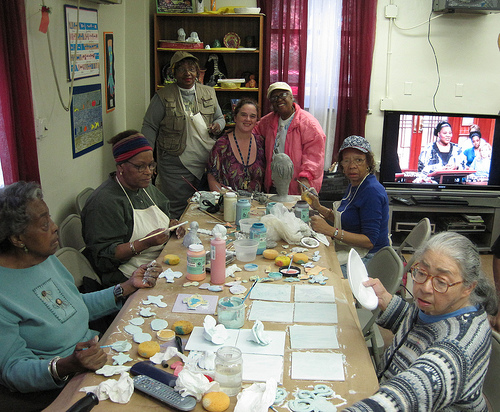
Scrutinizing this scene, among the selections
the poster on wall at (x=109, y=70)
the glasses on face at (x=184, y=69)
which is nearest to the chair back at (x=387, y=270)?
the glasses on face at (x=184, y=69)

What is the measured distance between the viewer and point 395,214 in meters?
4.99

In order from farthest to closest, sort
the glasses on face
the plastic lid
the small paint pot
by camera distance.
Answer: the glasses on face
the small paint pot
the plastic lid

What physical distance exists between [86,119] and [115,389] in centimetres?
281

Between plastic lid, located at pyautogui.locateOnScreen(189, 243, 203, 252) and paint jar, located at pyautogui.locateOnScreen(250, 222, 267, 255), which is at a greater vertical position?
plastic lid, located at pyautogui.locateOnScreen(189, 243, 203, 252)

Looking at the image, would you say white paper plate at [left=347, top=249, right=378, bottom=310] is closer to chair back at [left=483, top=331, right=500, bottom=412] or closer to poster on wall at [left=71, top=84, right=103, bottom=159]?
chair back at [left=483, top=331, right=500, bottom=412]

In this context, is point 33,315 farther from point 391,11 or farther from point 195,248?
point 391,11

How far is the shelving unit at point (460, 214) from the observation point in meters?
4.87

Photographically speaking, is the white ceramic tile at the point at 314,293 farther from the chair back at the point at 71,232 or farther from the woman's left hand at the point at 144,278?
the chair back at the point at 71,232

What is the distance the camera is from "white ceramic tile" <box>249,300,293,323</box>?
1824 millimetres

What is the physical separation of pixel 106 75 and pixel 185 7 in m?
1.23

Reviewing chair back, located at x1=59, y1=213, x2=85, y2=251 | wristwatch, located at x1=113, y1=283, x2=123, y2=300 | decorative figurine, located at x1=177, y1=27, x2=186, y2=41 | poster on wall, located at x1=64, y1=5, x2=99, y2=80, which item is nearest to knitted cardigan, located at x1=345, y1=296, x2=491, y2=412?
wristwatch, located at x1=113, y1=283, x2=123, y2=300

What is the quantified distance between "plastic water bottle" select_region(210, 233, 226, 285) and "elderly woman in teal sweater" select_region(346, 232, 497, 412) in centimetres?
74

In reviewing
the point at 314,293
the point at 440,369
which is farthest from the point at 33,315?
the point at 440,369

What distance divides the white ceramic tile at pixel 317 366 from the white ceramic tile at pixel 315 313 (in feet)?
0.74
